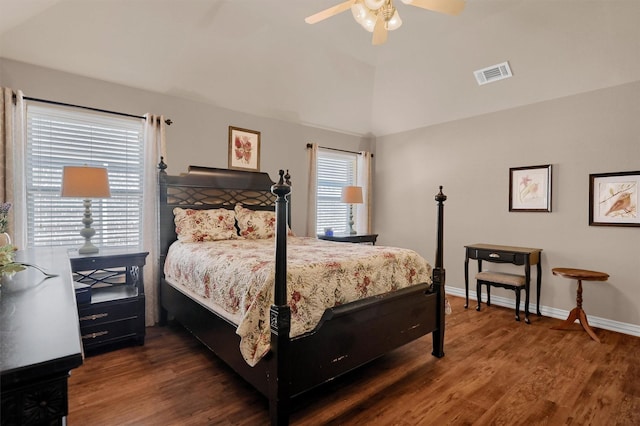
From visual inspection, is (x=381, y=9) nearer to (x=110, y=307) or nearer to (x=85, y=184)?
(x=85, y=184)

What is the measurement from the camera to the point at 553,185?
3.92 meters

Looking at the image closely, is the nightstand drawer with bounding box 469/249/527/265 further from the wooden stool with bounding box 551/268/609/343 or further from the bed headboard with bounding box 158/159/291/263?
the bed headboard with bounding box 158/159/291/263

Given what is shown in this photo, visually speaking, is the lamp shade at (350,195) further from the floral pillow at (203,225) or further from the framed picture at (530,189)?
the framed picture at (530,189)

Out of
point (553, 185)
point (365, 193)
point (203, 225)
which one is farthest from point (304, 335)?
point (365, 193)

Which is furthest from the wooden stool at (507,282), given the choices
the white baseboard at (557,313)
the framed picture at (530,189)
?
the framed picture at (530,189)

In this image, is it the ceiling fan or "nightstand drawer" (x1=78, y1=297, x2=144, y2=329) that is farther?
"nightstand drawer" (x1=78, y1=297, x2=144, y2=329)

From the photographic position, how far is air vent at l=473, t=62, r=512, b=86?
3.80 metres

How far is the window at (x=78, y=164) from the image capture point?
307 cm

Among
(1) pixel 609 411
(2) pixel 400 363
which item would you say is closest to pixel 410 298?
(2) pixel 400 363

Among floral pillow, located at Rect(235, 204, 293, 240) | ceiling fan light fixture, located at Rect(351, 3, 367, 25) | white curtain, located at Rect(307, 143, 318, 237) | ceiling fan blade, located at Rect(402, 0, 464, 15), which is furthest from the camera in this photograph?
white curtain, located at Rect(307, 143, 318, 237)

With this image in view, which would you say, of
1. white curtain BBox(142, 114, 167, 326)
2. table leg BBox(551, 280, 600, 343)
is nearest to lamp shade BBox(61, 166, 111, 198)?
white curtain BBox(142, 114, 167, 326)

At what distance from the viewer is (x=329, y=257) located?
2459 mm

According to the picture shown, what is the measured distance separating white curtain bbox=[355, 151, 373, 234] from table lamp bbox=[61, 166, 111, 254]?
150 inches

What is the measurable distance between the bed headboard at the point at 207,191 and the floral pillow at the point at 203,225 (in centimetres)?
14
